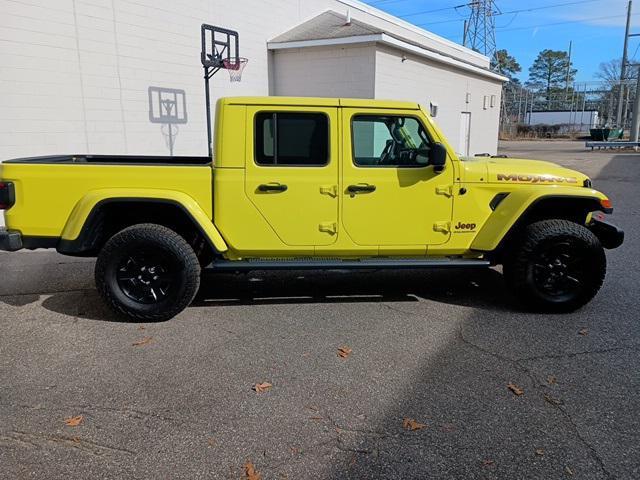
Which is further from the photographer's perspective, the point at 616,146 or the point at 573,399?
the point at 616,146

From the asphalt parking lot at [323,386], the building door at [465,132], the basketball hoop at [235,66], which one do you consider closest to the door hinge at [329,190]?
the asphalt parking lot at [323,386]

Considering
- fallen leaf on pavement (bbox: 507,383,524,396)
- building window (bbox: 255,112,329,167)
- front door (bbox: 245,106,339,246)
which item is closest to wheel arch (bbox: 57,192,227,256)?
front door (bbox: 245,106,339,246)

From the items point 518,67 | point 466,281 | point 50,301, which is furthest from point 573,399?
point 518,67

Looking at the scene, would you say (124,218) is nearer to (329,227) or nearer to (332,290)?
(329,227)

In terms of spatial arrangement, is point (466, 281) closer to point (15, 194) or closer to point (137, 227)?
point (137, 227)

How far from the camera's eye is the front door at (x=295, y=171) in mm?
4770

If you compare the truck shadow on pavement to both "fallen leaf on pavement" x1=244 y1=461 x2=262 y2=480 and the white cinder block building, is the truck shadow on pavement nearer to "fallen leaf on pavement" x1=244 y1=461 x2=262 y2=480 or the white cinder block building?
"fallen leaf on pavement" x1=244 y1=461 x2=262 y2=480

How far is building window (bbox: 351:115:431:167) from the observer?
4.90 metres

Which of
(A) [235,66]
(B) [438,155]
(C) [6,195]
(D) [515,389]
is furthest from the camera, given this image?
(A) [235,66]

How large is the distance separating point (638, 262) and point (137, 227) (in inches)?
246

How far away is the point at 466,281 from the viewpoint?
6180 mm

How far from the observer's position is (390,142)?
500 centimetres

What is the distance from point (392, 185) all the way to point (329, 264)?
0.93 metres

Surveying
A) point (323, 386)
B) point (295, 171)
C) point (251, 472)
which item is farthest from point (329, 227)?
point (251, 472)
